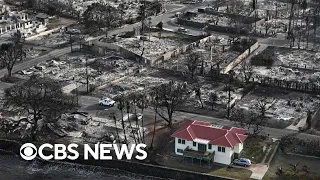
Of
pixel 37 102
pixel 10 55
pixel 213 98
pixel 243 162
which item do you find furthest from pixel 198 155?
pixel 10 55

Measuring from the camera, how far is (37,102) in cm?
2289

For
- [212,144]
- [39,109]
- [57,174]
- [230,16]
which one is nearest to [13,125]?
[39,109]

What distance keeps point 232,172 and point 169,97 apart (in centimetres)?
552

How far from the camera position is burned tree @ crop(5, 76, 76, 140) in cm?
2308

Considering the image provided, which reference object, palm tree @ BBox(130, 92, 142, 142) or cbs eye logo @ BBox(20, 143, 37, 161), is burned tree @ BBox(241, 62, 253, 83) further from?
cbs eye logo @ BBox(20, 143, 37, 161)

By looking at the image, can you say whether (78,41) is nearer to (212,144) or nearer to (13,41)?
(13,41)

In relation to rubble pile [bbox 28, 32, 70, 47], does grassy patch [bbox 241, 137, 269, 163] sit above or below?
below

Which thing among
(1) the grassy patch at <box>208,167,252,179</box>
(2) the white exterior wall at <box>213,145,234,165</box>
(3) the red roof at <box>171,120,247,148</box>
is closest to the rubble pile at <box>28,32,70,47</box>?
(3) the red roof at <box>171,120,247,148</box>

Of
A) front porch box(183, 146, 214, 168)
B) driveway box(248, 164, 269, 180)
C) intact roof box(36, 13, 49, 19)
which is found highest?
intact roof box(36, 13, 49, 19)

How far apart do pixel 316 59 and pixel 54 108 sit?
16701 millimetres

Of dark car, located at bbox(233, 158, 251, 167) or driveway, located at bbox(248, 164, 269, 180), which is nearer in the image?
driveway, located at bbox(248, 164, 269, 180)

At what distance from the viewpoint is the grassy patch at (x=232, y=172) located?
20250 millimetres

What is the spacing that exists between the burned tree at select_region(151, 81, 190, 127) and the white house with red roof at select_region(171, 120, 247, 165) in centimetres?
229

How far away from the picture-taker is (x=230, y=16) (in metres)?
42.1
